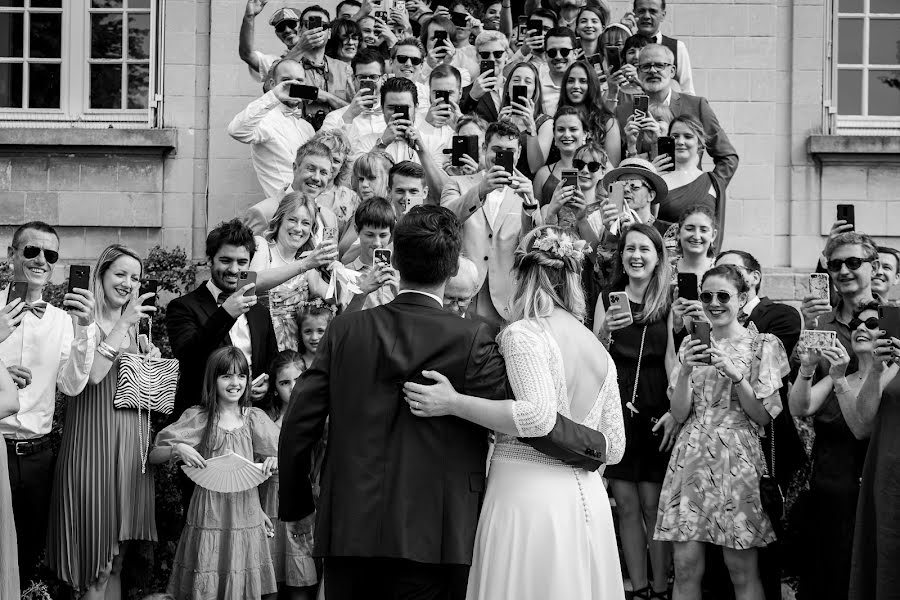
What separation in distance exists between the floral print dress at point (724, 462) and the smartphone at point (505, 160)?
5.37 feet

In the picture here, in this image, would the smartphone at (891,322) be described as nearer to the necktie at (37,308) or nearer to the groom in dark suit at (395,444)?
the groom in dark suit at (395,444)

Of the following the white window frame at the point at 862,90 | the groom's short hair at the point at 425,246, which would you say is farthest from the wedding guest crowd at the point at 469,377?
the white window frame at the point at 862,90

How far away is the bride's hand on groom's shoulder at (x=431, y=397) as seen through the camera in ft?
15.5

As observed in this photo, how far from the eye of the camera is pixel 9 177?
38.5 feet

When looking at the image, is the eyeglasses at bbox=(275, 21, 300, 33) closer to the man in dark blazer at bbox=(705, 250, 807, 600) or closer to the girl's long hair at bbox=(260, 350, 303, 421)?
the girl's long hair at bbox=(260, 350, 303, 421)

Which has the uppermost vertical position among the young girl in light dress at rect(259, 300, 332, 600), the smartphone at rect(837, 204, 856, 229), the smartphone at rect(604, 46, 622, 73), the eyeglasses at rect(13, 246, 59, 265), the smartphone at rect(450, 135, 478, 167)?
the smartphone at rect(604, 46, 622, 73)

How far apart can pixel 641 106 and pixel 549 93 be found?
1422 millimetres

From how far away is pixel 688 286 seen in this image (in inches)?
268

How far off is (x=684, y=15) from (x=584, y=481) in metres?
8.03

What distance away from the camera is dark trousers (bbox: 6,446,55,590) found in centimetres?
677

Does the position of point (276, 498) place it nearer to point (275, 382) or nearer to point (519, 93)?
point (275, 382)

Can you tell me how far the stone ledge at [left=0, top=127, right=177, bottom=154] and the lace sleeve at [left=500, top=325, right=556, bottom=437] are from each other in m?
7.47

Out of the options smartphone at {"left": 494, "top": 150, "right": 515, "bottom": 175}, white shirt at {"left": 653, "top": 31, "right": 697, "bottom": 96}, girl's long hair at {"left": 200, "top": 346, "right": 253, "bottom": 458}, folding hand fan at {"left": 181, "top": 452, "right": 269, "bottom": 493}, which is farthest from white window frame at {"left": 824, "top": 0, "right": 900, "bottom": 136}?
folding hand fan at {"left": 181, "top": 452, "right": 269, "bottom": 493}

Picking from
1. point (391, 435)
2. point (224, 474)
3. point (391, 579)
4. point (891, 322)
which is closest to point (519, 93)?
point (224, 474)
